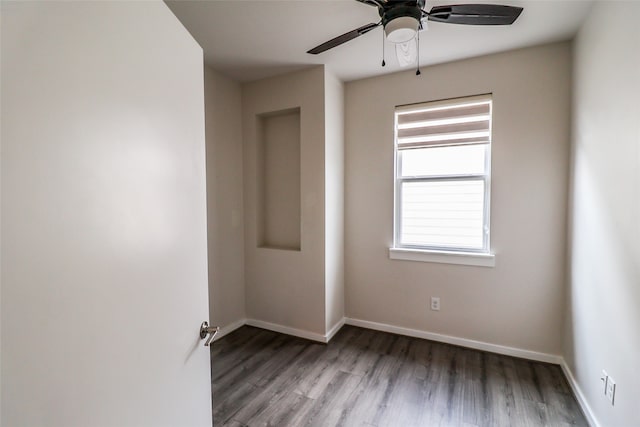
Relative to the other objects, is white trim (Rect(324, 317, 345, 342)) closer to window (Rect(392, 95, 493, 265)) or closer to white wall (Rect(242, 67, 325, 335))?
white wall (Rect(242, 67, 325, 335))

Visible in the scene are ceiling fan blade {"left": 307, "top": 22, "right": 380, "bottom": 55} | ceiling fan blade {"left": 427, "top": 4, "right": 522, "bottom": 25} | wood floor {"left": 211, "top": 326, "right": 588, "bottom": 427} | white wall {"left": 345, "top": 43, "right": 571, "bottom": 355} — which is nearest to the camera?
ceiling fan blade {"left": 427, "top": 4, "right": 522, "bottom": 25}

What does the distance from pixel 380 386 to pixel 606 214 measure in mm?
1806

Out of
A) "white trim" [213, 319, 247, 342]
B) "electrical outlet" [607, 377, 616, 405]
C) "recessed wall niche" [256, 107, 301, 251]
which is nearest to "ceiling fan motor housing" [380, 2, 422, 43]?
"recessed wall niche" [256, 107, 301, 251]

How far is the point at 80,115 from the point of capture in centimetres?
63

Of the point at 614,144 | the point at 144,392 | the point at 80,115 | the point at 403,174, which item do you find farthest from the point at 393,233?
the point at 80,115

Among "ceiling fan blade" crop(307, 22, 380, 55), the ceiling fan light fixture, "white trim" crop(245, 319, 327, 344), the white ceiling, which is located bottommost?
"white trim" crop(245, 319, 327, 344)

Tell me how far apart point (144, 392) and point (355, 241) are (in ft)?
7.99

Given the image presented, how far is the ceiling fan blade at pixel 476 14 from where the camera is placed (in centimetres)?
147

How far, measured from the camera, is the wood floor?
178 cm

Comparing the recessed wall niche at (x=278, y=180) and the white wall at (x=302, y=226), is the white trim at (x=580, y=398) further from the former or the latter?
the recessed wall niche at (x=278, y=180)

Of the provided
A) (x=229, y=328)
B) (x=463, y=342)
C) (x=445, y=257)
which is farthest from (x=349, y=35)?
(x=229, y=328)

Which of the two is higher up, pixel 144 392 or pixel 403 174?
pixel 403 174

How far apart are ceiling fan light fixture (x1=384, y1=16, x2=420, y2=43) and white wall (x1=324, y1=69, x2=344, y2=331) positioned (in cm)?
118

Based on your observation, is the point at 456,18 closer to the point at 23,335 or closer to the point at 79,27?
the point at 79,27
